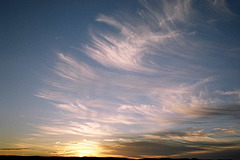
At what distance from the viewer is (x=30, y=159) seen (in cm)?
3084

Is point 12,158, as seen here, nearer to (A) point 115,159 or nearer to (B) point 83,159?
(B) point 83,159

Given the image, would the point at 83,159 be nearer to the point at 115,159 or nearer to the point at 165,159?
the point at 115,159

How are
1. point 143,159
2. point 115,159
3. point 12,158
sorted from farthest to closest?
point 143,159
point 115,159
point 12,158

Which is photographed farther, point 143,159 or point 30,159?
point 143,159

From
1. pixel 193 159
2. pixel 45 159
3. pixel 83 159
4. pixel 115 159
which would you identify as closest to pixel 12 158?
pixel 45 159

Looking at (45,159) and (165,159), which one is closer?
(45,159)

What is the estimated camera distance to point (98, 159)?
3628 cm

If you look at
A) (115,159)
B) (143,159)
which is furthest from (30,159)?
(143,159)

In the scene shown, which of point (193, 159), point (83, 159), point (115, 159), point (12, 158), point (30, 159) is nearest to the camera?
point (12, 158)

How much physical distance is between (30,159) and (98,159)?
13147mm

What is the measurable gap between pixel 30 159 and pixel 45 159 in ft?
8.45

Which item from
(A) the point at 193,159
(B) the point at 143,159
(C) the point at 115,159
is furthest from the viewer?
(A) the point at 193,159

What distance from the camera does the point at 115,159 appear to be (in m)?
38.4

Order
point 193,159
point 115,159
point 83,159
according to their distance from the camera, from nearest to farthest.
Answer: point 83,159 → point 115,159 → point 193,159
